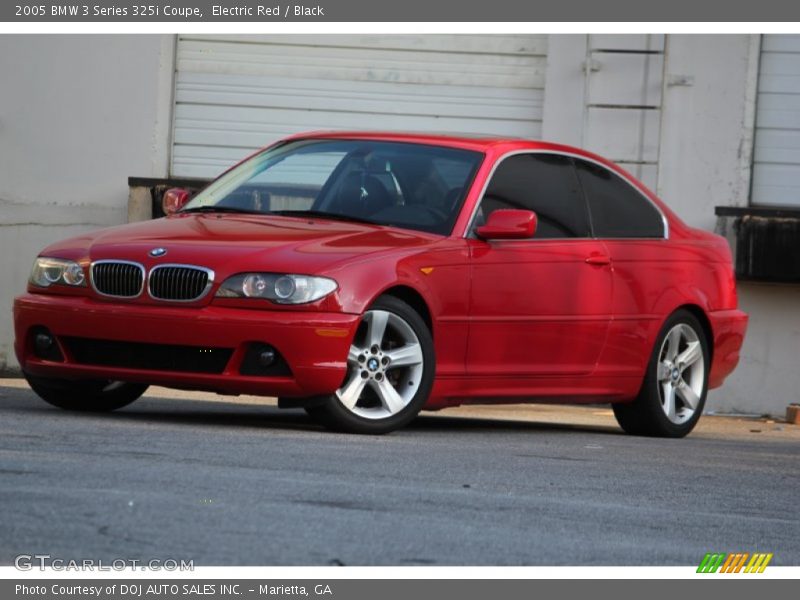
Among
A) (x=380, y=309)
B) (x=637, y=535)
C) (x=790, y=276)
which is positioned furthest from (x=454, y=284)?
(x=790, y=276)

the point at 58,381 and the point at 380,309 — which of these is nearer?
the point at 380,309

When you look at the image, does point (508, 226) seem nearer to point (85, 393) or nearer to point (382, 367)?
Result: point (382, 367)

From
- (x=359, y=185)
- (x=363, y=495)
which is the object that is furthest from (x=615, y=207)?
(x=363, y=495)

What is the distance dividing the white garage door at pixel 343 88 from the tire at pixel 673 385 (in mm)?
5546

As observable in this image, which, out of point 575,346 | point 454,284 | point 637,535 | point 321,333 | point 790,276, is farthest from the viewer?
point 790,276

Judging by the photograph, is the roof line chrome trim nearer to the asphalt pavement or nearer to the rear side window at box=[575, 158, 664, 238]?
the rear side window at box=[575, 158, 664, 238]

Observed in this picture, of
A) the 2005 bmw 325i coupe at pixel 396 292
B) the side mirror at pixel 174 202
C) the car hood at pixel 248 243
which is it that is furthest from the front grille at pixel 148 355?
the side mirror at pixel 174 202

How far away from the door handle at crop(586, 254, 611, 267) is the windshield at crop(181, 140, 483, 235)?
2.78 ft

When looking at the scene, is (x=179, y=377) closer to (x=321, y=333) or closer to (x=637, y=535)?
(x=321, y=333)

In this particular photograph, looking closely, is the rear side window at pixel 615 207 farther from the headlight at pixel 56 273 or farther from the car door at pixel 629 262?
the headlight at pixel 56 273

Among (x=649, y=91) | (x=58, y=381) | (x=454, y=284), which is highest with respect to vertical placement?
(x=649, y=91)

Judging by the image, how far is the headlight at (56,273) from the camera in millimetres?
8742

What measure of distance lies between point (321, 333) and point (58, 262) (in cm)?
137

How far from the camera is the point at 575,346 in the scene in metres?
9.98
